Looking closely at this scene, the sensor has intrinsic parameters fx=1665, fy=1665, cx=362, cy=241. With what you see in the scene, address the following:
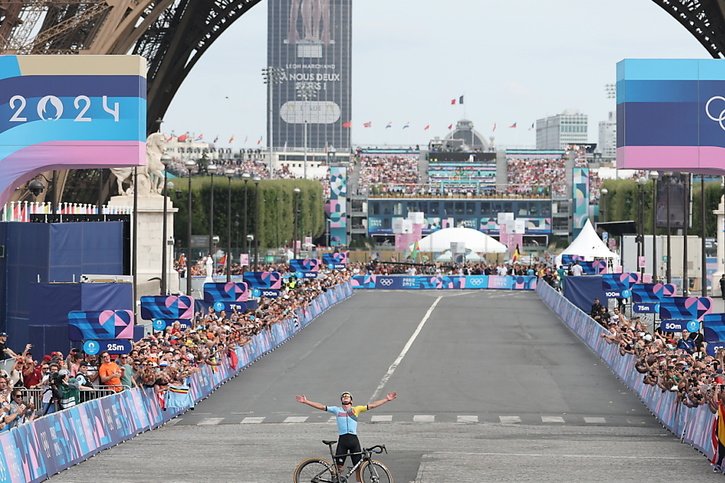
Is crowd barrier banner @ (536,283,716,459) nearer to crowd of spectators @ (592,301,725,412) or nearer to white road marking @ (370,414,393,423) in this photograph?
crowd of spectators @ (592,301,725,412)

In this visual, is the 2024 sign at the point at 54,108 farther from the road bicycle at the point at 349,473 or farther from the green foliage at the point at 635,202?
the green foliage at the point at 635,202

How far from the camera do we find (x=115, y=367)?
105 ft

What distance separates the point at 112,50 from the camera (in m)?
67.4

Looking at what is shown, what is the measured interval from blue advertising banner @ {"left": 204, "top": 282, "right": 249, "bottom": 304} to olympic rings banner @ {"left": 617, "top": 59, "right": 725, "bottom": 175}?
18.8m

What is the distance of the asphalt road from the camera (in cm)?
2620

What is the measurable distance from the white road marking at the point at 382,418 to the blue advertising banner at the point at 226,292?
1841 cm

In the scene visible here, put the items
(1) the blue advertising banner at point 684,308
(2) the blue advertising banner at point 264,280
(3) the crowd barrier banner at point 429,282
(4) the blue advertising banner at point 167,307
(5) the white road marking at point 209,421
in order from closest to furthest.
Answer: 1. (5) the white road marking at point 209,421
2. (1) the blue advertising banner at point 684,308
3. (4) the blue advertising banner at point 167,307
4. (2) the blue advertising banner at point 264,280
5. (3) the crowd barrier banner at point 429,282

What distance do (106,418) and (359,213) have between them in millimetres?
161834

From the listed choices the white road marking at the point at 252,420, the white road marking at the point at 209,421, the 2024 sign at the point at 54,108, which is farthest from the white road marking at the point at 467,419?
the 2024 sign at the point at 54,108

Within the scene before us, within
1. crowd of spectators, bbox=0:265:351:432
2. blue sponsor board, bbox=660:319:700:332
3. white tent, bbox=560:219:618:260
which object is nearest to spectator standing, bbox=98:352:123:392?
crowd of spectators, bbox=0:265:351:432

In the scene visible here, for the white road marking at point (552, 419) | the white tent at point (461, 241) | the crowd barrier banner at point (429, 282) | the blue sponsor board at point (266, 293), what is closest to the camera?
the white road marking at point (552, 419)

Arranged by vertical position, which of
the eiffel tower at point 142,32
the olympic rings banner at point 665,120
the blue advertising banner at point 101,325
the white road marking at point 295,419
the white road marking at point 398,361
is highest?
the eiffel tower at point 142,32

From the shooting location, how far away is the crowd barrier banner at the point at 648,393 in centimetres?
2917

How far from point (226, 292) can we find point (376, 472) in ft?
104
